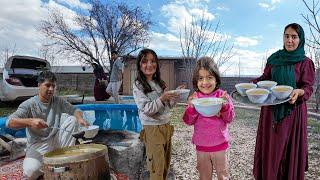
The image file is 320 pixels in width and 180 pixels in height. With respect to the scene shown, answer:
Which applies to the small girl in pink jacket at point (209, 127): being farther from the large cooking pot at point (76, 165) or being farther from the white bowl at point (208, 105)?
the large cooking pot at point (76, 165)

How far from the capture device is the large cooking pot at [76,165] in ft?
6.51

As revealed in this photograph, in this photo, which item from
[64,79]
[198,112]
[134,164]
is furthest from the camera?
[64,79]

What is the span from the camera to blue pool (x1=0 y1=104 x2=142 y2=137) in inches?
196

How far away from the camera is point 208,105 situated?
6.68ft

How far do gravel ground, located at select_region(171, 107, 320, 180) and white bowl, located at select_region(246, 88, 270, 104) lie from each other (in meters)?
1.67

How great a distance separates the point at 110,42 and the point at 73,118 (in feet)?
48.4

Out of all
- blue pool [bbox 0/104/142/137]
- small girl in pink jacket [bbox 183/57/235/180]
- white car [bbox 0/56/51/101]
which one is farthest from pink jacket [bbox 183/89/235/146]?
white car [bbox 0/56/51/101]

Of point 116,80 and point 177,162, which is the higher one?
point 116,80

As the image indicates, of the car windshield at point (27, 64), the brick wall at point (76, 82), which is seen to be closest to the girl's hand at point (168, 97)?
the car windshield at point (27, 64)

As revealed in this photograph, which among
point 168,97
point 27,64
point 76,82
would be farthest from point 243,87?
point 76,82

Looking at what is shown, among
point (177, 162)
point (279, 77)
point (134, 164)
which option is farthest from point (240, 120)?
point (279, 77)

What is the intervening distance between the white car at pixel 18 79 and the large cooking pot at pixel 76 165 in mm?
7274

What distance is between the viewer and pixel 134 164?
3.49 metres

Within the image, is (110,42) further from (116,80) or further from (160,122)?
(160,122)
